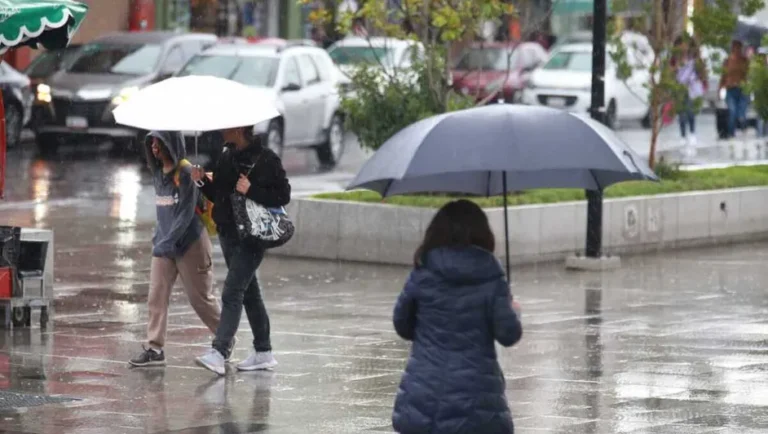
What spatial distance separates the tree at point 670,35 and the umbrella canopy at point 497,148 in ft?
39.9

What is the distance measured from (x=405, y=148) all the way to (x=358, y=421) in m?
2.20

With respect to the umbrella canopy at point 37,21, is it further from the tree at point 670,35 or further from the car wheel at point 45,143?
the car wheel at point 45,143

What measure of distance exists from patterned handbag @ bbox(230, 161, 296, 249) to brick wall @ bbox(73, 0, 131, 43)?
94.6 feet

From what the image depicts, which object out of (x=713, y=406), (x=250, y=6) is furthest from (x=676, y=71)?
(x=250, y=6)

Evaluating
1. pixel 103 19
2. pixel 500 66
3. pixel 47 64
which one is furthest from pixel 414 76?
pixel 103 19

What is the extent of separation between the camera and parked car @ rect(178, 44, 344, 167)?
27.7m

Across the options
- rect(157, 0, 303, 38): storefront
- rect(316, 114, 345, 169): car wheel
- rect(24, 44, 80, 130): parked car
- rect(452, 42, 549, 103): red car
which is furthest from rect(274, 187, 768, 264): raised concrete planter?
rect(157, 0, 303, 38): storefront

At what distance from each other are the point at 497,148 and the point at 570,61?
100 feet

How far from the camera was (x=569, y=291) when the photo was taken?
593 inches

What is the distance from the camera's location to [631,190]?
18.5 meters

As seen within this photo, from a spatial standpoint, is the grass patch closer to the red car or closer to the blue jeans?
the blue jeans

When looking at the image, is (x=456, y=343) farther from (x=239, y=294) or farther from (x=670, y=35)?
(x=670, y=35)

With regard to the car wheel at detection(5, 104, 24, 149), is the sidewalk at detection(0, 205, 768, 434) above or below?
above

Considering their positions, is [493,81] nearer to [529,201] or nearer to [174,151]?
[529,201]
